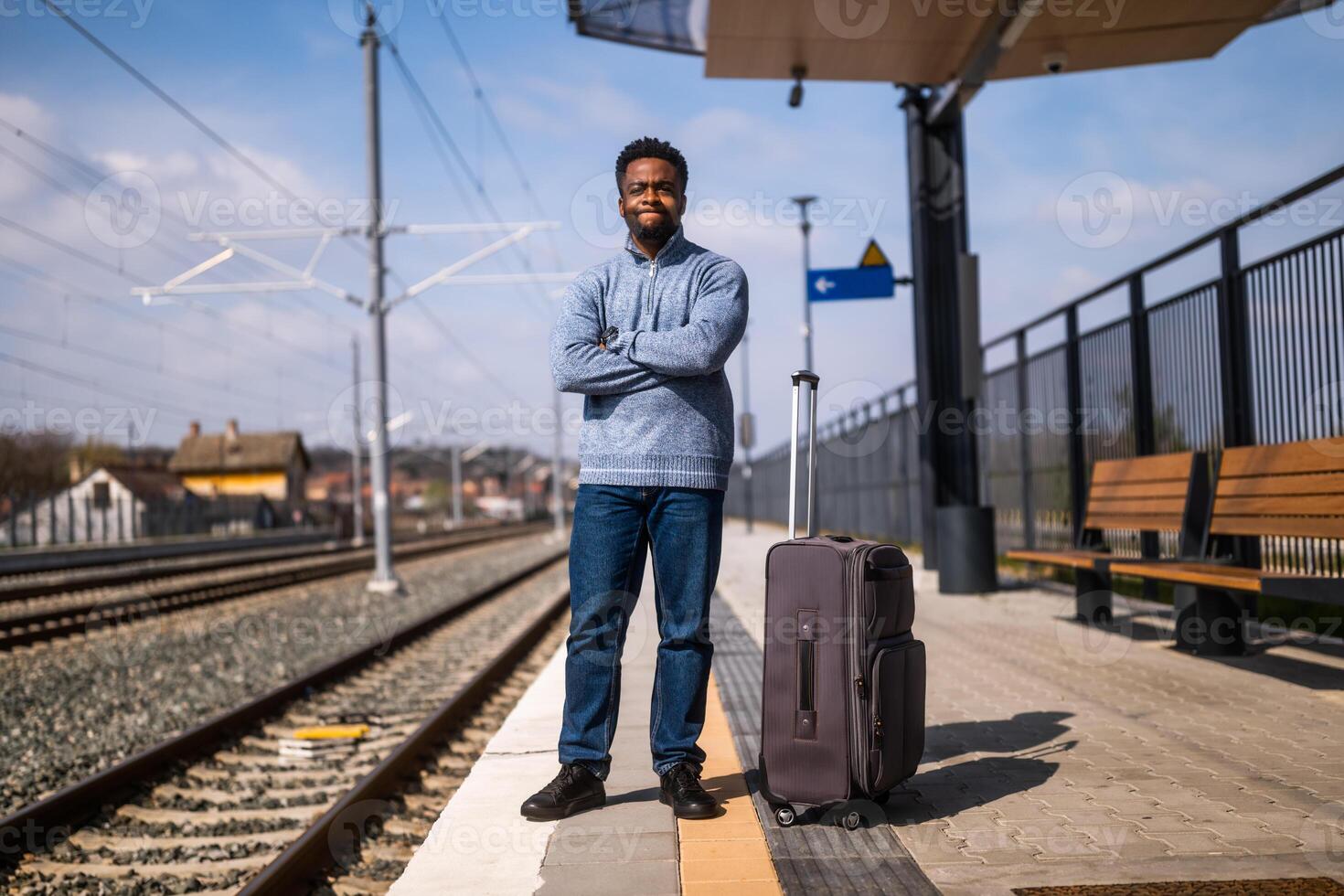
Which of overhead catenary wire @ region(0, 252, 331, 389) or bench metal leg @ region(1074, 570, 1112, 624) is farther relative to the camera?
overhead catenary wire @ region(0, 252, 331, 389)

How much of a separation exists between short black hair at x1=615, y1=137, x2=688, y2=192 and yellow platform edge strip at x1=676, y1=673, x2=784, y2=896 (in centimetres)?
187

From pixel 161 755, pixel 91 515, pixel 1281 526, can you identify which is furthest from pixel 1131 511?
pixel 91 515

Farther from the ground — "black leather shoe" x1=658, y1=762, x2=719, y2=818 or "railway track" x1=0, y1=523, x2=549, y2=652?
"black leather shoe" x1=658, y1=762, x2=719, y2=818

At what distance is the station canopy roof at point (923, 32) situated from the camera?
784 centimetres

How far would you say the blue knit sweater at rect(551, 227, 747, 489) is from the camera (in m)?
3.34

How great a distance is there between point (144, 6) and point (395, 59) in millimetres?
7801

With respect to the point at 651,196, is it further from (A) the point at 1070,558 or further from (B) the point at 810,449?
(A) the point at 1070,558

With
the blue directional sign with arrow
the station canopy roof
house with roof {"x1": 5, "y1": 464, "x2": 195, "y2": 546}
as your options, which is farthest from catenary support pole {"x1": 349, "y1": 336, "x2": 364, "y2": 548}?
the station canopy roof

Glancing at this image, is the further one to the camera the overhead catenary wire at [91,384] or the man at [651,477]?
the overhead catenary wire at [91,384]

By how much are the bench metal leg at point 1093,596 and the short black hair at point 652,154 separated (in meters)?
5.14

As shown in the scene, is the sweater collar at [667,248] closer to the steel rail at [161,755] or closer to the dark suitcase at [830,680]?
the dark suitcase at [830,680]

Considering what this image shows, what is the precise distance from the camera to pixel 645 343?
3.33 m

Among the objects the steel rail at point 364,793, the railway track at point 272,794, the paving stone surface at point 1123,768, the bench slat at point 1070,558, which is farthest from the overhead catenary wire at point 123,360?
the paving stone surface at point 1123,768

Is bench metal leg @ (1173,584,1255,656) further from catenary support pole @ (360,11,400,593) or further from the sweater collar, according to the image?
catenary support pole @ (360,11,400,593)
